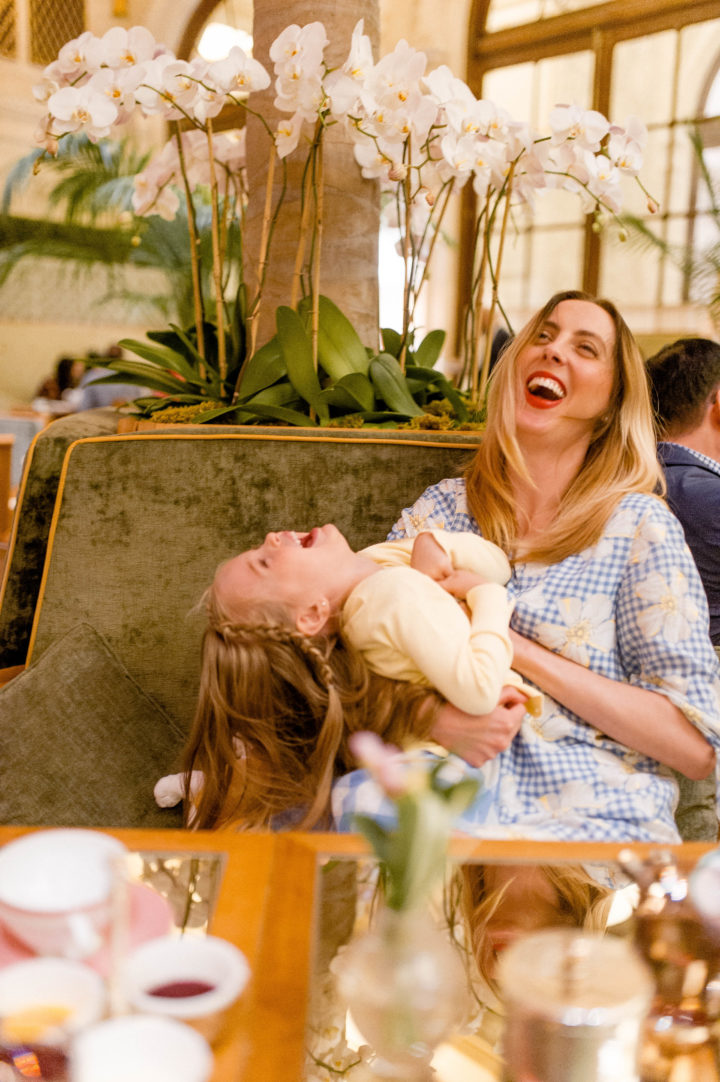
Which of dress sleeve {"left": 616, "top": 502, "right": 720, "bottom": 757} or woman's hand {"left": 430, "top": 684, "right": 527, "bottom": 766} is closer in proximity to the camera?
woman's hand {"left": 430, "top": 684, "right": 527, "bottom": 766}

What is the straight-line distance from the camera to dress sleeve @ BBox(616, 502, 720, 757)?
4.06ft

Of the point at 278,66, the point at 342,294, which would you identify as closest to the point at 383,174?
the point at 342,294

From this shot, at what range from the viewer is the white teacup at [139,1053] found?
548 mm

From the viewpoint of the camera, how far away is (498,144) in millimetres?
1675

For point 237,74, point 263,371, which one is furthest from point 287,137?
point 263,371

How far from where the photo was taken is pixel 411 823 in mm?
532

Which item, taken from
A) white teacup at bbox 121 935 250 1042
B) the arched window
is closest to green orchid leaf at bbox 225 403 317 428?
white teacup at bbox 121 935 250 1042

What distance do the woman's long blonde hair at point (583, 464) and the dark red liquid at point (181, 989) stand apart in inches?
34.1

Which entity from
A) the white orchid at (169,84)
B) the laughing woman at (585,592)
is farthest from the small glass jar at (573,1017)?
the white orchid at (169,84)

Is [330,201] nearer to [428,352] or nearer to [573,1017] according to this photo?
[428,352]

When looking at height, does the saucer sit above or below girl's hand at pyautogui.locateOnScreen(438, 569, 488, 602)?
below

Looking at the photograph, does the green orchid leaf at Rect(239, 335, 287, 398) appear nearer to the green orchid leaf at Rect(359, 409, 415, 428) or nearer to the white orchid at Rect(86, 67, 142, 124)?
the green orchid leaf at Rect(359, 409, 415, 428)

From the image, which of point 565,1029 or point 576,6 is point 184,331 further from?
point 576,6

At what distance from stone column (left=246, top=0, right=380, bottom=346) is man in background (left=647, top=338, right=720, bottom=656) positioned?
0.68 m
